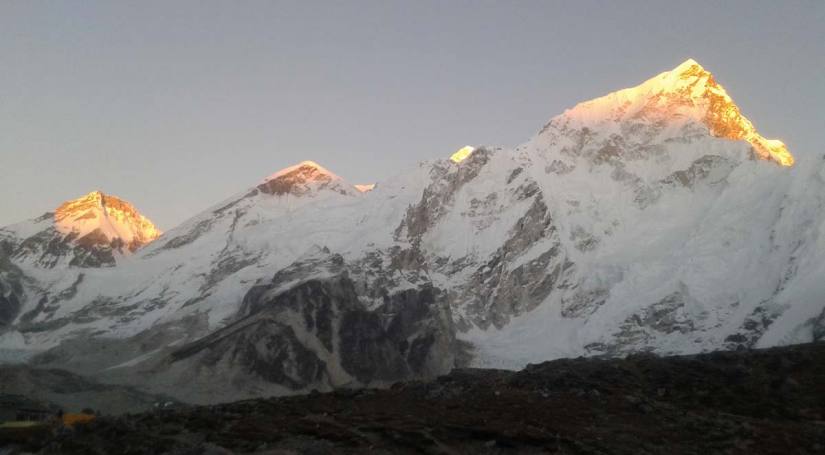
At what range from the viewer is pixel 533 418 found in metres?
62.4

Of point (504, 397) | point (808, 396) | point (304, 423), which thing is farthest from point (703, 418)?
point (304, 423)

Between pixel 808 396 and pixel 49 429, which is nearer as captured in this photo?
pixel 49 429

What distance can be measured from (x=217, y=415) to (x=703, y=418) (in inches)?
1505

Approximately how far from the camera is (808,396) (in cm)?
8188

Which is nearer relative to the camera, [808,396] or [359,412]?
[359,412]

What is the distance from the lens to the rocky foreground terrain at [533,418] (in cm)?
5203

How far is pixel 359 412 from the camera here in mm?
65375

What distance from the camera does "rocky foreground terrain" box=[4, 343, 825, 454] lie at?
52.0 meters

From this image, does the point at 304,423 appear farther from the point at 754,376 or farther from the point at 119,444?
the point at 754,376

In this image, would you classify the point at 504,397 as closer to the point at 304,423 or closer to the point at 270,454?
the point at 304,423

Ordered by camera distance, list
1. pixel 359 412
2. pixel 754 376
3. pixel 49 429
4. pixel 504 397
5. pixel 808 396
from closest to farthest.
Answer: pixel 49 429, pixel 359 412, pixel 504 397, pixel 808 396, pixel 754 376

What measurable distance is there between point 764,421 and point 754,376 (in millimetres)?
23574

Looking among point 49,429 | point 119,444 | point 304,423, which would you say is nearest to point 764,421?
point 304,423

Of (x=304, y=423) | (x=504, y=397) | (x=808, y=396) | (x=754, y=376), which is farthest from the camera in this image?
(x=754, y=376)
